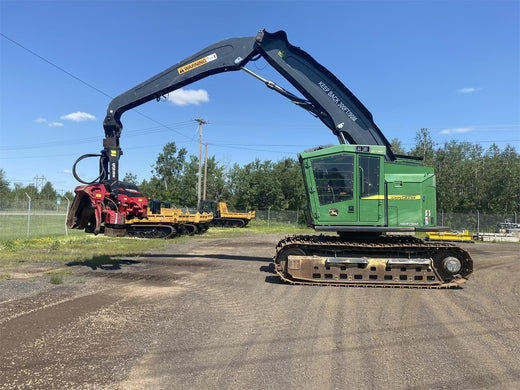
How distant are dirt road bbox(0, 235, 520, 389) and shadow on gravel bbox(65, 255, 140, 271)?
1.60 metres

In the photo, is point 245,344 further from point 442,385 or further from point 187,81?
point 187,81

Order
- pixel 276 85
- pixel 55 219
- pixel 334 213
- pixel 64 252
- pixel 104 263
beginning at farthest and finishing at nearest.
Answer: pixel 55 219 → pixel 64 252 → pixel 104 263 → pixel 276 85 → pixel 334 213

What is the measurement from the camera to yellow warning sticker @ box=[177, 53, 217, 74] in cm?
946

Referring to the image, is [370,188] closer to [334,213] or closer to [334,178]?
[334,178]

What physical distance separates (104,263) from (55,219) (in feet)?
62.6

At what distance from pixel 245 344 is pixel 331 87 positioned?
22.9 feet

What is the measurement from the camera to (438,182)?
120ft

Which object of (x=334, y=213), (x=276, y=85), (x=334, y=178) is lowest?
(x=334, y=213)

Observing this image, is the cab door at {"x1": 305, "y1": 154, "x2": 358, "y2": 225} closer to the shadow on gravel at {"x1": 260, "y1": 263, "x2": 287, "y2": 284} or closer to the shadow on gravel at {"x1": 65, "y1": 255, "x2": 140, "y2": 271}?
the shadow on gravel at {"x1": 260, "y1": 263, "x2": 287, "y2": 284}

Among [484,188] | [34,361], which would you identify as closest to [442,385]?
[34,361]

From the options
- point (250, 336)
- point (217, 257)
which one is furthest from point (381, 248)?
point (217, 257)

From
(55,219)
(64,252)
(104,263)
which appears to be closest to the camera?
(104,263)

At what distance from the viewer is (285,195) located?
47469 millimetres

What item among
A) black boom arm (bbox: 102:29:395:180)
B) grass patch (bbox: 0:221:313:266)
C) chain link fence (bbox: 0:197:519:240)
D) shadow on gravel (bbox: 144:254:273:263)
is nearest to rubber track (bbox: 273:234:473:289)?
black boom arm (bbox: 102:29:395:180)
